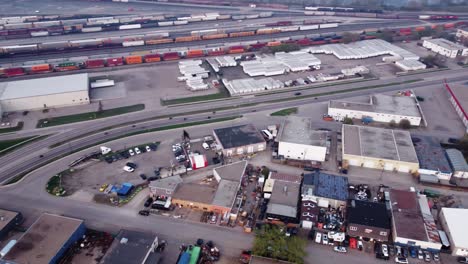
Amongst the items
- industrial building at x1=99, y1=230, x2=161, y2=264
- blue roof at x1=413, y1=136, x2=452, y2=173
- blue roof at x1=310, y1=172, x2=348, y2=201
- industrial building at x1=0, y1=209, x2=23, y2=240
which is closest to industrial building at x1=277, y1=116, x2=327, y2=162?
blue roof at x1=310, y1=172, x2=348, y2=201

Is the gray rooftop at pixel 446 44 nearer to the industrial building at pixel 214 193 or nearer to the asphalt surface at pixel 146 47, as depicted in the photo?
the asphalt surface at pixel 146 47

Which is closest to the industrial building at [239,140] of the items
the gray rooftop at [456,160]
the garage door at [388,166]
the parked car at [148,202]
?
the parked car at [148,202]

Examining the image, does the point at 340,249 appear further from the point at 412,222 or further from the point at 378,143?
the point at 378,143

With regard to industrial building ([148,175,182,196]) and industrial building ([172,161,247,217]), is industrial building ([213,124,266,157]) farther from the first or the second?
industrial building ([148,175,182,196])

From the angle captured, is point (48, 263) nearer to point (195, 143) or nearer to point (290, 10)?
point (195, 143)

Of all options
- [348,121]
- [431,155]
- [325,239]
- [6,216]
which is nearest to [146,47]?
[348,121]
